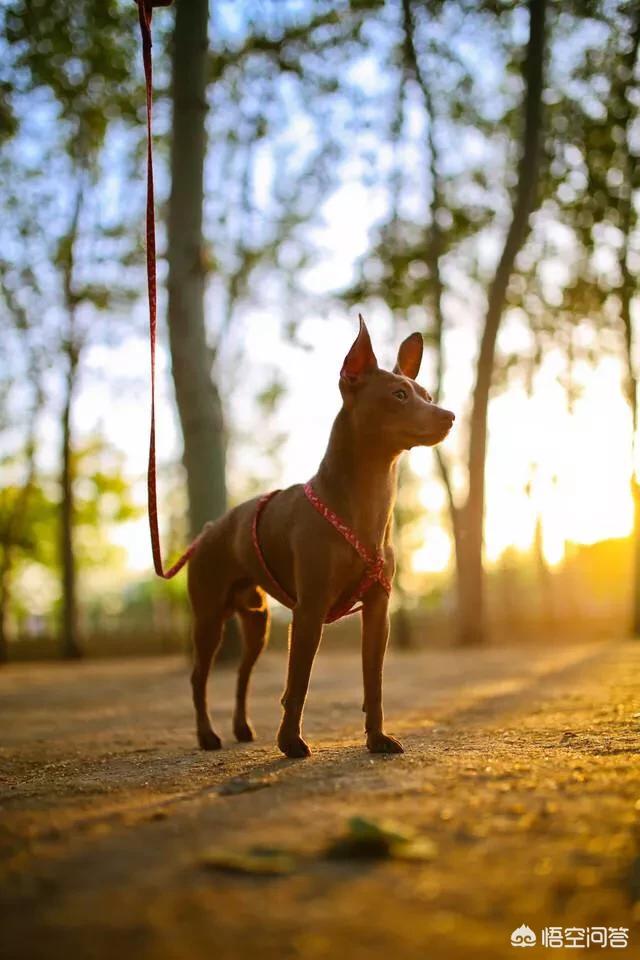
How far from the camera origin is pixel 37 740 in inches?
267

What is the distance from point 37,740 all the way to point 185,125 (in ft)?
37.3

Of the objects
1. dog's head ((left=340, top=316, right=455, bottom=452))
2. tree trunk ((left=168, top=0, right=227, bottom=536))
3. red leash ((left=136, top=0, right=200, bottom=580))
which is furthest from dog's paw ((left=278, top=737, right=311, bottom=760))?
tree trunk ((left=168, top=0, right=227, bottom=536))

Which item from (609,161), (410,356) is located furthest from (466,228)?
(410,356)

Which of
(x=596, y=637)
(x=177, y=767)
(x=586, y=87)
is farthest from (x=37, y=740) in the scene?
(x=596, y=637)

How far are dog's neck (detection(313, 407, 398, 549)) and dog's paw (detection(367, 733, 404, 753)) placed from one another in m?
1.04

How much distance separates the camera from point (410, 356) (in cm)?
560

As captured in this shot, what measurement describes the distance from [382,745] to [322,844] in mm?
2060

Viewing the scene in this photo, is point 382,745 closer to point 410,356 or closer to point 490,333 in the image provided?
point 410,356

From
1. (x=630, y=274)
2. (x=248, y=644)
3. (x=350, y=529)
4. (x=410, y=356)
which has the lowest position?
(x=248, y=644)

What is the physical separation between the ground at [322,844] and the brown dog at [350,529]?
0.45 meters

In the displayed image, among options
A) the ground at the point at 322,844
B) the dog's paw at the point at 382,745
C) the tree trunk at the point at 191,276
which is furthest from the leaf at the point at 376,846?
the tree trunk at the point at 191,276

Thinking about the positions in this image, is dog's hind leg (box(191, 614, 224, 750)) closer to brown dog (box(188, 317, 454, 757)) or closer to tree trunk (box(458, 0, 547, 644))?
brown dog (box(188, 317, 454, 757))

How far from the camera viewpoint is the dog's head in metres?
4.93

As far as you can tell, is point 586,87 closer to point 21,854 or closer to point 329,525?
point 329,525
